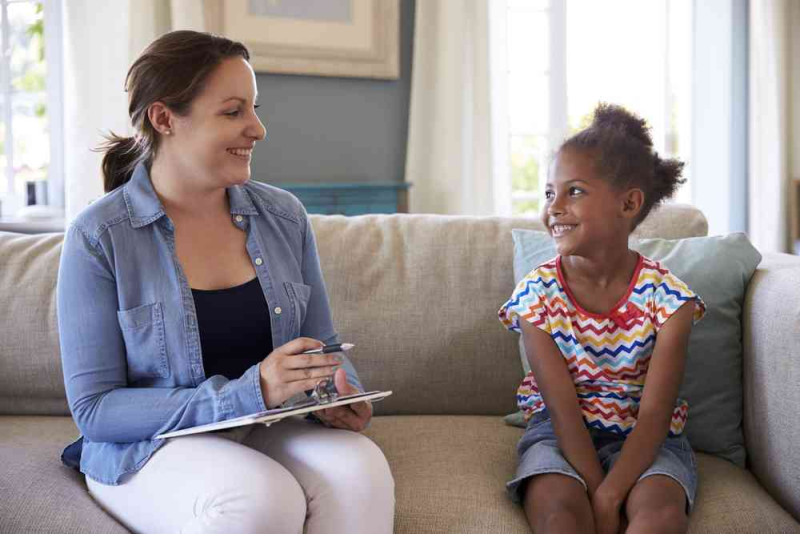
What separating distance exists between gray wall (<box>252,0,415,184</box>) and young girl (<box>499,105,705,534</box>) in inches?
92.4

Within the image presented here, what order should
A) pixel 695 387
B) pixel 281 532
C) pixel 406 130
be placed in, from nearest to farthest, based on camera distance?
pixel 281 532, pixel 695 387, pixel 406 130

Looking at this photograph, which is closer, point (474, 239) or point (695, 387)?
point (695, 387)

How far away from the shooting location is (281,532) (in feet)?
3.98

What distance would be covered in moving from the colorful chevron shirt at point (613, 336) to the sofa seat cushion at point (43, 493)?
825 millimetres

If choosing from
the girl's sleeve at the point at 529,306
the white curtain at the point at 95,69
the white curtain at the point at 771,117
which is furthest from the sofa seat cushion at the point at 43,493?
the white curtain at the point at 771,117

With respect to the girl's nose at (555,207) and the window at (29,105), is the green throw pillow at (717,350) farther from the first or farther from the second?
the window at (29,105)

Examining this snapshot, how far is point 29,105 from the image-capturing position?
12.1ft

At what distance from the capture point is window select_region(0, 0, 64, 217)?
366 centimetres

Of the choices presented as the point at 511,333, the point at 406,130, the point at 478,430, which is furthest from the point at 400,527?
the point at 406,130

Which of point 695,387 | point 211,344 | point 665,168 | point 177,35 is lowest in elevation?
point 695,387

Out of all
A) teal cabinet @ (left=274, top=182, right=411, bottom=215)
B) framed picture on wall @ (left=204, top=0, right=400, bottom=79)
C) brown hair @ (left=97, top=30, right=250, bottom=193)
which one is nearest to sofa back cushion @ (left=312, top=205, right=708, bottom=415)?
brown hair @ (left=97, top=30, right=250, bottom=193)

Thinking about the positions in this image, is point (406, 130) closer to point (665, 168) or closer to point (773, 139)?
point (773, 139)

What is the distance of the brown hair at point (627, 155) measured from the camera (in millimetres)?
1645

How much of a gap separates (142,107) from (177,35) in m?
0.14
